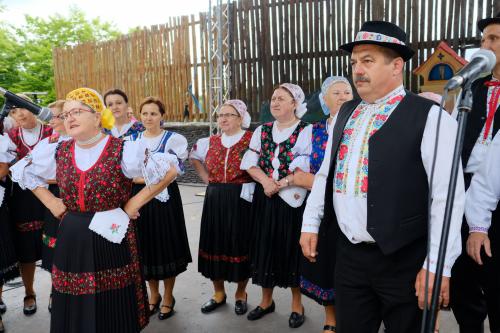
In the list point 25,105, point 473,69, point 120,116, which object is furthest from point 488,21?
point 120,116

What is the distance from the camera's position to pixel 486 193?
198 centimetres

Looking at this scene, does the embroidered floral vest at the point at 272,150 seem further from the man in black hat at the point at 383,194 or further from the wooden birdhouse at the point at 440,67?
the wooden birdhouse at the point at 440,67

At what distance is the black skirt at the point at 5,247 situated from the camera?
3221 mm

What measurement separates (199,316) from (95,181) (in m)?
1.71

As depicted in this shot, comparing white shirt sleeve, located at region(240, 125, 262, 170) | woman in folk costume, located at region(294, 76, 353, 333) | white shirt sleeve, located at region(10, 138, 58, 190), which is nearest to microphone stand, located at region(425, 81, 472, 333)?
woman in folk costume, located at region(294, 76, 353, 333)

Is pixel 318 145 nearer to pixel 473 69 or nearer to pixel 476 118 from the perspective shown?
pixel 476 118

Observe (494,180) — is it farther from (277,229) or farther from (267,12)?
(267,12)

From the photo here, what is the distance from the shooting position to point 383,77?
1.72m

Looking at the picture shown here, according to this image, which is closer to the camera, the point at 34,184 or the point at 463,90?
the point at 463,90

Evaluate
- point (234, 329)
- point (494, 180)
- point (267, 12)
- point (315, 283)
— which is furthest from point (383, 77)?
point (267, 12)

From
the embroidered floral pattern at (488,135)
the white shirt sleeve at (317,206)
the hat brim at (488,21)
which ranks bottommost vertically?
the white shirt sleeve at (317,206)

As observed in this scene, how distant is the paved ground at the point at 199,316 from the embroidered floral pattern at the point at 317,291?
16.4 inches

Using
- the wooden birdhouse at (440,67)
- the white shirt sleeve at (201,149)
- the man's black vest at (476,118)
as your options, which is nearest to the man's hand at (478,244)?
the man's black vest at (476,118)

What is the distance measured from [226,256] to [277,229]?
0.54 metres
